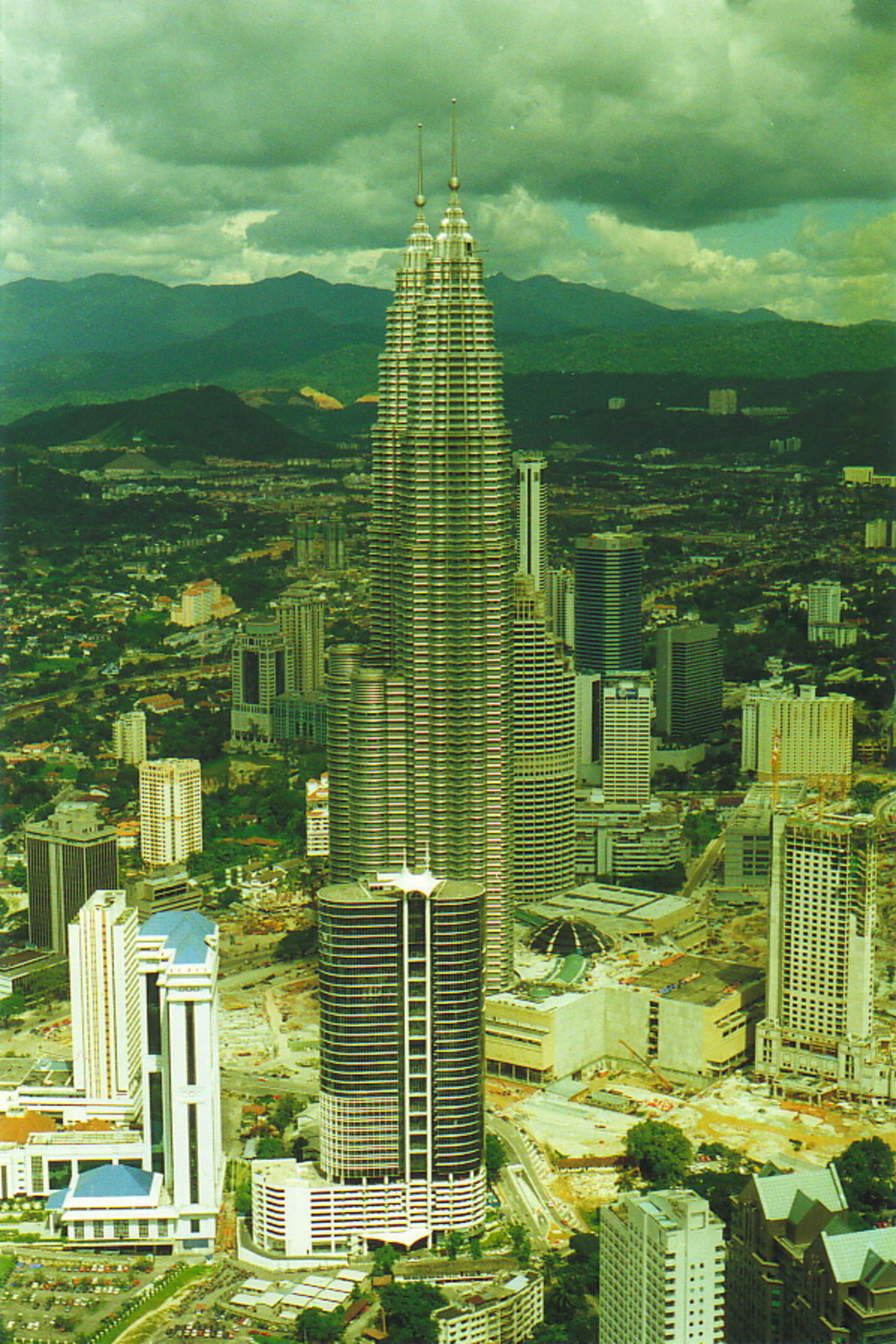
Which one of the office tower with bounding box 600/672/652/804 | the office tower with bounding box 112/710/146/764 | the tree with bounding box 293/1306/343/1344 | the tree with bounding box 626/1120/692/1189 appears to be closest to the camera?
the tree with bounding box 293/1306/343/1344

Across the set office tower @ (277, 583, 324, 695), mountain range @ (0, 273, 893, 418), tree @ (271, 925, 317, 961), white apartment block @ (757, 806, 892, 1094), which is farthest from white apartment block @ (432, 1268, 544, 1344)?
office tower @ (277, 583, 324, 695)

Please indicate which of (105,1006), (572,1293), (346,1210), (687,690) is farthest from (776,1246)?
(687,690)

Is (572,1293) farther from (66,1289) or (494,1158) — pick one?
(66,1289)

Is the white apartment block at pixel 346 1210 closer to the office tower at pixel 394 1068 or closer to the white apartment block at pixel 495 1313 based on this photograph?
the office tower at pixel 394 1068

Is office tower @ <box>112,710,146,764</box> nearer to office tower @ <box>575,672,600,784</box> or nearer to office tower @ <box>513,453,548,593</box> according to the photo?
office tower @ <box>513,453,548,593</box>

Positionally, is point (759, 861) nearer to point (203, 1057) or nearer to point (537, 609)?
point (537, 609)

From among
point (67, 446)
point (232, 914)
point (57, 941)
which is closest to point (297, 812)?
point (232, 914)
